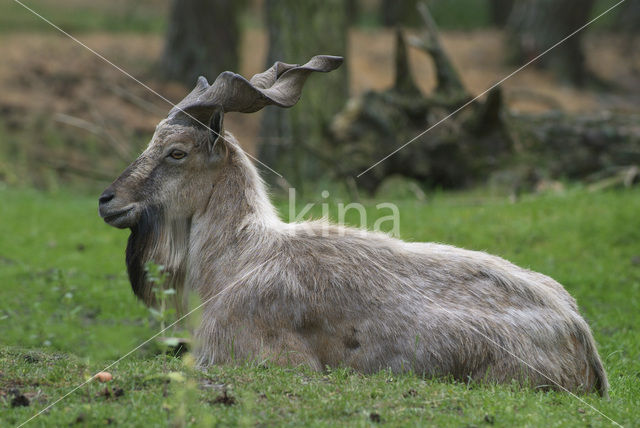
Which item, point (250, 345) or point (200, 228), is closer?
point (250, 345)

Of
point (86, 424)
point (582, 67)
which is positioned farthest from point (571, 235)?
point (582, 67)

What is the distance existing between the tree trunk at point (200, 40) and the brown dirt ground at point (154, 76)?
676 mm

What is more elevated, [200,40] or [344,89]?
[200,40]

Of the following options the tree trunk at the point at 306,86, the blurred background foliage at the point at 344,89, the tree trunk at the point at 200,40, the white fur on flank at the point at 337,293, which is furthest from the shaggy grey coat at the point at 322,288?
the tree trunk at the point at 200,40

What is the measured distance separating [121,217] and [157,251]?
1.52 feet

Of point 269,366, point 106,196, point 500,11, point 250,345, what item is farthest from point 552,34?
point 269,366

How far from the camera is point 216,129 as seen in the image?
6754 millimetres

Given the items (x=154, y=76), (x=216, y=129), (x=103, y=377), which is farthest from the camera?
(x=154, y=76)

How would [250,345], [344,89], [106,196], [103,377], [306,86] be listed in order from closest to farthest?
[103,377], [250,345], [106,196], [306,86], [344,89]

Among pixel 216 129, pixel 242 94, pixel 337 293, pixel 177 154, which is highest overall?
pixel 242 94

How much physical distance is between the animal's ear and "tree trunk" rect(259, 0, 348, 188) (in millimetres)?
8680

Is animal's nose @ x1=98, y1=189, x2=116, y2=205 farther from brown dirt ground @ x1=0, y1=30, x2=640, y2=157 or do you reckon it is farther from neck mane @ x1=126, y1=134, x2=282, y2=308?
brown dirt ground @ x1=0, y1=30, x2=640, y2=157

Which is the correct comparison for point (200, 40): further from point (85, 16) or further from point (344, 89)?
point (85, 16)

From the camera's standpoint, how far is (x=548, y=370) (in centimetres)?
588
